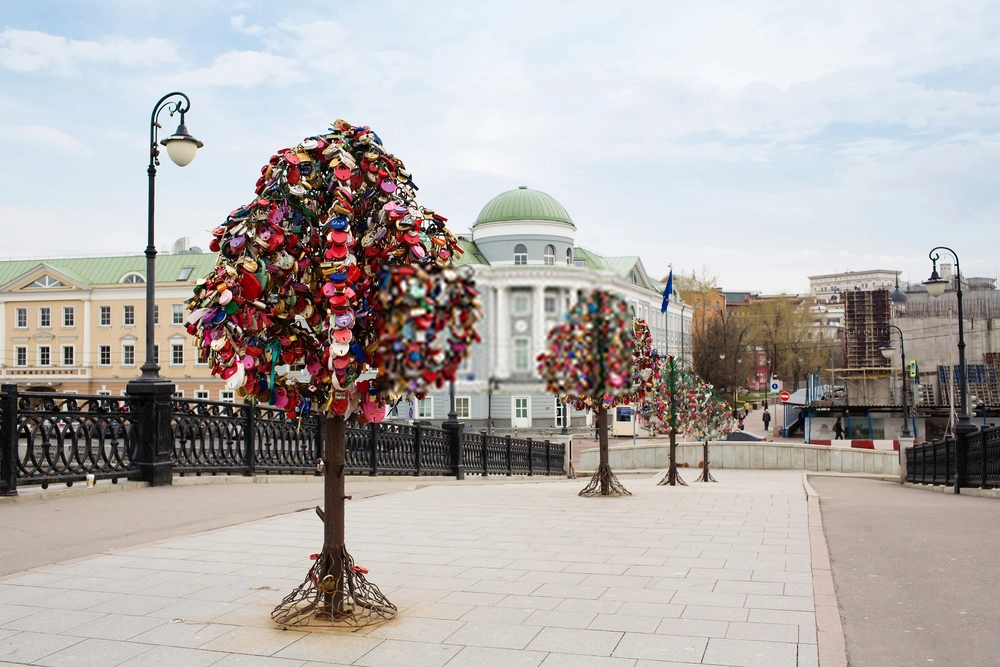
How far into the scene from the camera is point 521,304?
13.2 feet

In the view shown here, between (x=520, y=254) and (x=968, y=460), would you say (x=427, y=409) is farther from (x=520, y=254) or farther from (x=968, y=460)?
(x=968, y=460)

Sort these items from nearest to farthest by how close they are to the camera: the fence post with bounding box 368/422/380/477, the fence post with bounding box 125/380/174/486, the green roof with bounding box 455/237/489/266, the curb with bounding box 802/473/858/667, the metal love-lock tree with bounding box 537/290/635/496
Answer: the metal love-lock tree with bounding box 537/290/635/496 < the green roof with bounding box 455/237/489/266 < the curb with bounding box 802/473/858/667 < the fence post with bounding box 125/380/174/486 < the fence post with bounding box 368/422/380/477

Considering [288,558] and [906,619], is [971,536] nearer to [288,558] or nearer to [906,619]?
[906,619]

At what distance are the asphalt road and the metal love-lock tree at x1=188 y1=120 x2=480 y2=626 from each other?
3519 mm

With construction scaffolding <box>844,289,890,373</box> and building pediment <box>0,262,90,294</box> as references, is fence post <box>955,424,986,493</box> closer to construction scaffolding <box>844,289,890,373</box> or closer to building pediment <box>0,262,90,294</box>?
building pediment <box>0,262,90,294</box>

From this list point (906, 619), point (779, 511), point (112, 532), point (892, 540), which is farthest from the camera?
point (779, 511)

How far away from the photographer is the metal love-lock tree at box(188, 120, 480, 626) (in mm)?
A: 5746

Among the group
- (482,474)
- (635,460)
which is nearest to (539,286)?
(482,474)

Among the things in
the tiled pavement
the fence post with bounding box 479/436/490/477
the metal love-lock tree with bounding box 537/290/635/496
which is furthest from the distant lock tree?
the fence post with bounding box 479/436/490/477

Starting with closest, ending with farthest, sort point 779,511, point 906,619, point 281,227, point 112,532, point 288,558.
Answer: point 281,227, point 906,619, point 288,558, point 112,532, point 779,511

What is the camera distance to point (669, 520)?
40.1ft

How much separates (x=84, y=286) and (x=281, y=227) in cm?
6148

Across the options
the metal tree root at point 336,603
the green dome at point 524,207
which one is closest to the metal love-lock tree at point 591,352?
the green dome at point 524,207

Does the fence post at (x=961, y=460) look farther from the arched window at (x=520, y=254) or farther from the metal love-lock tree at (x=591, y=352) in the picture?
the arched window at (x=520, y=254)
